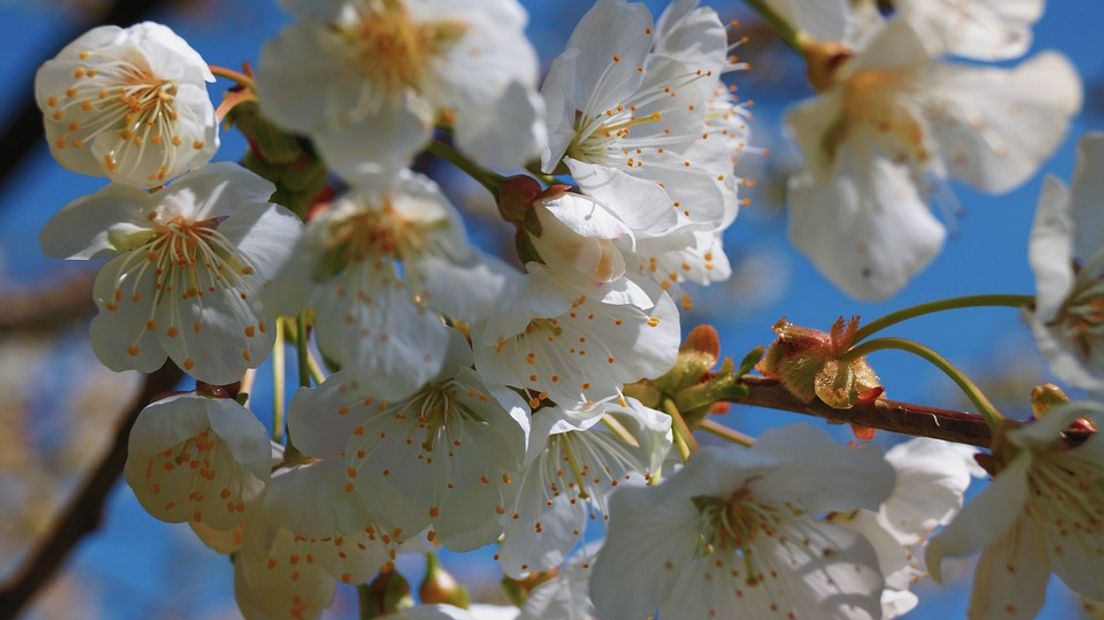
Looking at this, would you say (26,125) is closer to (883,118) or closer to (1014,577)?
(883,118)

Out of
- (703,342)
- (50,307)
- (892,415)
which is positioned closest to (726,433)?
(703,342)

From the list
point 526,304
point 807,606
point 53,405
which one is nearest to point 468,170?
point 526,304

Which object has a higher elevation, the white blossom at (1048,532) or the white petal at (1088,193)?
the white petal at (1088,193)

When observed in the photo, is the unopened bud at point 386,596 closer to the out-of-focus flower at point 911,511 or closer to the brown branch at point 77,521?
the brown branch at point 77,521

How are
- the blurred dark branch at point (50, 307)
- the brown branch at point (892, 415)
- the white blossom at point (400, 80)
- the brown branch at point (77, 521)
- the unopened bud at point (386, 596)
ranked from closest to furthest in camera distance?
the white blossom at point (400, 80)
the brown branch at point (892, 415)
the unopened bud at point (386, 596)
the brown branch at point (77, 521)
the blurred dark branch at point (50, 307)

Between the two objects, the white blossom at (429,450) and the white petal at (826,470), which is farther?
the white blossom at (429,450)

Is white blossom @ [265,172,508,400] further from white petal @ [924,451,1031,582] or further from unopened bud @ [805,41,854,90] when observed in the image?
white petal @ [924,451,1031,582]

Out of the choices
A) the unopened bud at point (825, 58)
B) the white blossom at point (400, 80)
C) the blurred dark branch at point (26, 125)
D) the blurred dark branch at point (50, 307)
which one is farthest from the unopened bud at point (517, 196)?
the blurred dark branch at point (50, 307)
